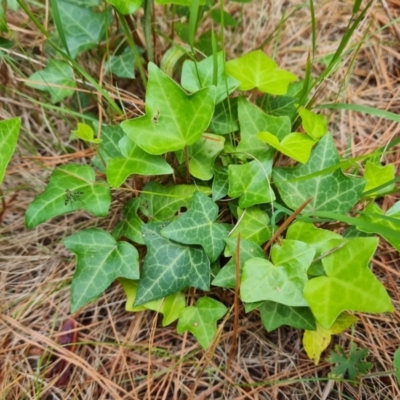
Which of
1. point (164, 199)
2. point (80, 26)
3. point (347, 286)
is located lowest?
point (347, 286)

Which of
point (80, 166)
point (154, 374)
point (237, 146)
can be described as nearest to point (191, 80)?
point (237, 146)

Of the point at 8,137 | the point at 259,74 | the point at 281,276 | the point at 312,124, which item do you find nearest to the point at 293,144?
the point at 312,124

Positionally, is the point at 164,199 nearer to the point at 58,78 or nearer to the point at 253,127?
the point at 253,127

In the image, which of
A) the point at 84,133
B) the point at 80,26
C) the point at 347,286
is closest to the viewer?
the point at 347,286

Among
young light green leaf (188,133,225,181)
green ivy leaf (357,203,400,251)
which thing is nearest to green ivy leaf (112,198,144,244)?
young light green leaf (188,133,225,181)

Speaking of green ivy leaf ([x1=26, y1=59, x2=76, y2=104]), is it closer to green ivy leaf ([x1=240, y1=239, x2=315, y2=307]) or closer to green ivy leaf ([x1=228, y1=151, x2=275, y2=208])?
green ivy leaf ([x1=228, y1=151, x2=275, y2=208])

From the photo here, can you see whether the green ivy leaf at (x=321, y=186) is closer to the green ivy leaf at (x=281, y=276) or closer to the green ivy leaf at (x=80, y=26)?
the green ivy leaf at (x=281, y=276)
